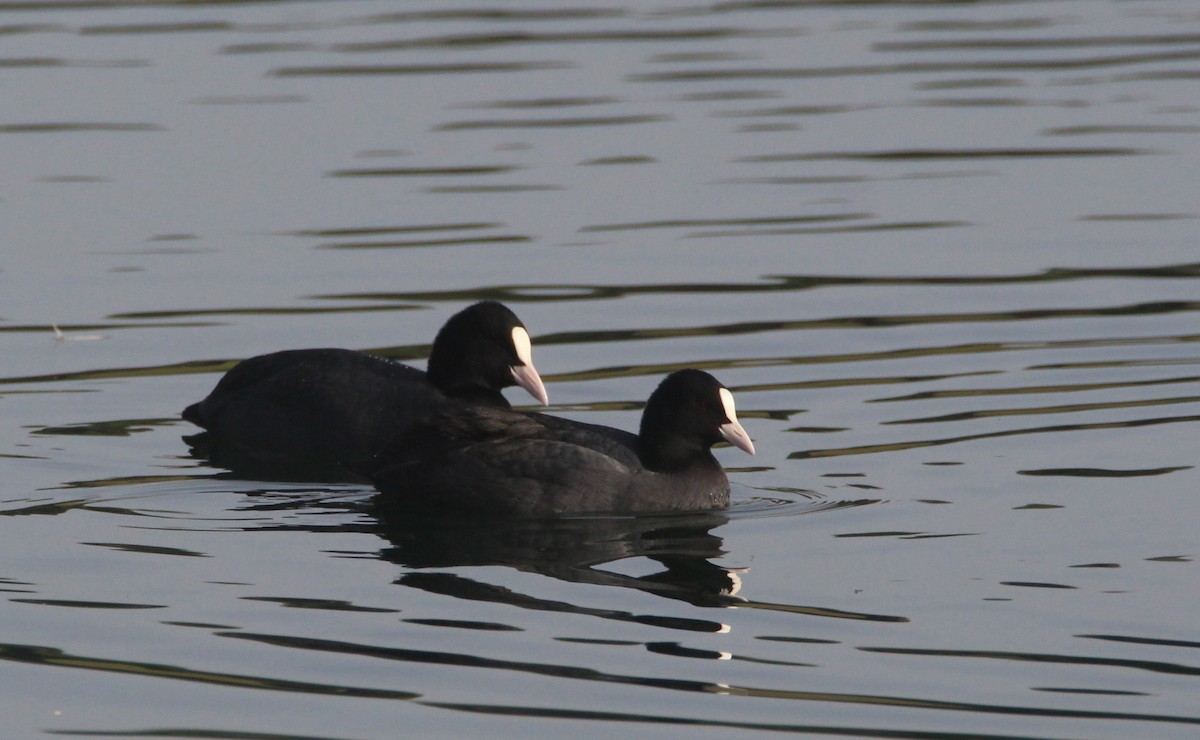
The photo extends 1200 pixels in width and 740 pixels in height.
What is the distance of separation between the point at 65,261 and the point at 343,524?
258 inches

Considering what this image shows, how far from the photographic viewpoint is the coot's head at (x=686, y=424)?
986 centimetres

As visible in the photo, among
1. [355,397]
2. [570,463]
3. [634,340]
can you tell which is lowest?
[570,463]

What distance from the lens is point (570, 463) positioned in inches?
381

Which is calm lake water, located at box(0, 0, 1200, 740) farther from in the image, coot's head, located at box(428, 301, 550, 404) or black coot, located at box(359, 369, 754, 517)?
coot's head, located at box(428, 301, 550, 404)

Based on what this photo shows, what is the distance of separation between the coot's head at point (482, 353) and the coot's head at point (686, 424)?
4.54 feet

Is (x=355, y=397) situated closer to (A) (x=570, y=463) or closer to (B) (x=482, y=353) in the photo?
(B) (x=482, y=353)

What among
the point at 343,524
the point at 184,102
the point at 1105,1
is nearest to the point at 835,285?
the point at 343,524

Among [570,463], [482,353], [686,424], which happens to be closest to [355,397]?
[482,353]

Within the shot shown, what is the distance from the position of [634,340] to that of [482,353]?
2.00 metres

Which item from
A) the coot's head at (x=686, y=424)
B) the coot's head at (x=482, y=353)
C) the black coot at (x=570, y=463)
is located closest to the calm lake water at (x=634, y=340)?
the black coot at (x=570, y=463)

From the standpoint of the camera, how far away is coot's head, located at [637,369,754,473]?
9.86m

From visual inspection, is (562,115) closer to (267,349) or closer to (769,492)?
(267,349)

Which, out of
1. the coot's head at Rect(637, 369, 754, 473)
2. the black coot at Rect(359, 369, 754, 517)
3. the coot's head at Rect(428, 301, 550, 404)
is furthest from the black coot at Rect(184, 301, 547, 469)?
the coot's head at Rect(637, 369, 754, 473)

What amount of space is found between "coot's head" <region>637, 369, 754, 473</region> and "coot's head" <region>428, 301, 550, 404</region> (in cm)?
138
